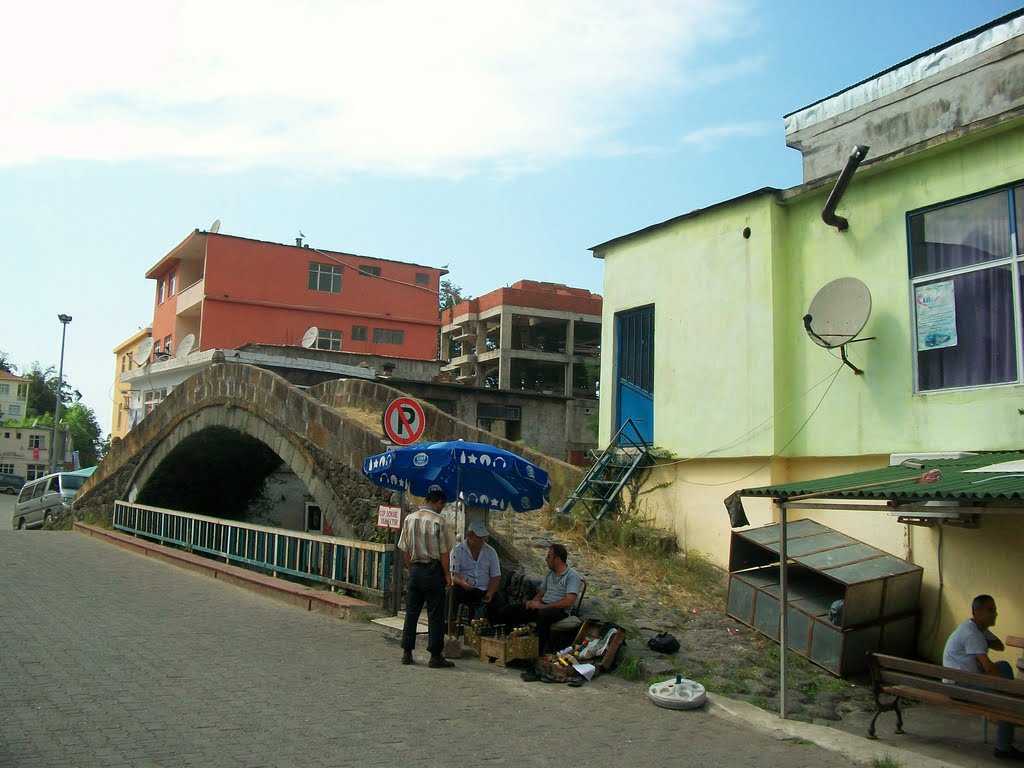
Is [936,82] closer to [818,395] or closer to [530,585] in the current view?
[818,395]

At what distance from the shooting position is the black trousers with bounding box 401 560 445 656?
764cm

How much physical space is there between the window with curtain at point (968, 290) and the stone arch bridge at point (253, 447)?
5383 millimetres

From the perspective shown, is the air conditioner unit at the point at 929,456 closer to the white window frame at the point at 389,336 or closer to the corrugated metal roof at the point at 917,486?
the corrugated metal roof at the point at 917,486

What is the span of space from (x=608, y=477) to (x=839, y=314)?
4.20 metres

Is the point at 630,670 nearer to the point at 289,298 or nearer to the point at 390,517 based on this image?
the point at 390,517

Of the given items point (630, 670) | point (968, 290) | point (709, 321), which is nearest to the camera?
point (630, 670)

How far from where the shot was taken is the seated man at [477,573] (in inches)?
325

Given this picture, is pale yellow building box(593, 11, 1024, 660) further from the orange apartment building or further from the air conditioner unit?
the orange apartment building

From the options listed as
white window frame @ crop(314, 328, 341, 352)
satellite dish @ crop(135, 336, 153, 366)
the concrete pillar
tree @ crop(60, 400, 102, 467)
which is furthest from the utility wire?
tree @ crop(60, 400, 102, 467)

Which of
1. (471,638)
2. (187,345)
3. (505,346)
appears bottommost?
(471,638)

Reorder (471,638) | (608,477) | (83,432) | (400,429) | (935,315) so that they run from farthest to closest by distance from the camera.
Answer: (83,432)
(608,477)
(400,429)
(935,315)
(471,638)

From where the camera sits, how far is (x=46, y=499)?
26906 mm

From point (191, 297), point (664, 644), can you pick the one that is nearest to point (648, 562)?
point (664, 644)

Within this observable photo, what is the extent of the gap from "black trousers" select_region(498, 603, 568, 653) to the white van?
21.9m
